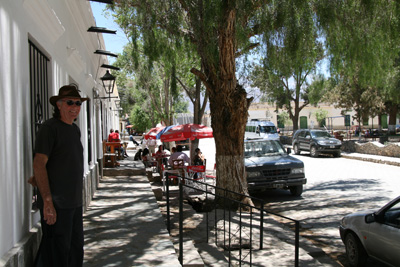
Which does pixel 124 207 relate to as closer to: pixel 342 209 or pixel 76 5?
pixel 76 5

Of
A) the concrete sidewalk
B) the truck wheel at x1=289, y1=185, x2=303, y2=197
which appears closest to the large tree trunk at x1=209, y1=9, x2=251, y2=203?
the concrete sidewalk

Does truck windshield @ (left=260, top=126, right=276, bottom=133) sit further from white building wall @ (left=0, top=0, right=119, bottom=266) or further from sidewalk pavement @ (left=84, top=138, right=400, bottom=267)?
white building wall @ (left=0, top=0, right=119, bottom=266)

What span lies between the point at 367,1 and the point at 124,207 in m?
6.06

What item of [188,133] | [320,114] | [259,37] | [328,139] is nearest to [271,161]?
[188,133]

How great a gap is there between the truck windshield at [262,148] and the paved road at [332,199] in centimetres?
128

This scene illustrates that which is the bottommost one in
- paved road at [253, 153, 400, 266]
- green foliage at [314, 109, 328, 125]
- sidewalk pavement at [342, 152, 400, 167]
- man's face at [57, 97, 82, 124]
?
paved road at [253, 153, 400, 266]

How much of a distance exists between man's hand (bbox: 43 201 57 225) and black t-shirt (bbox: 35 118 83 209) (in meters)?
0.12

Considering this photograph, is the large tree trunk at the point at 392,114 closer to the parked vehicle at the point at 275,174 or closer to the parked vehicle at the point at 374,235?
the parked vehicle at the point at 275,174

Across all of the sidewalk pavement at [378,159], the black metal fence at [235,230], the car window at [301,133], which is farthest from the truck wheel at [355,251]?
the car window at [301,133]

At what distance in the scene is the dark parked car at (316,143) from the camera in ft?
75.4

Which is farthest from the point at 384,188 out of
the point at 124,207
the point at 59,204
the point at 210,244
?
the point at 59,204

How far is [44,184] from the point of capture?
3.20 meters

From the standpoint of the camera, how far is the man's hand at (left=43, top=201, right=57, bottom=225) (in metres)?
3.18

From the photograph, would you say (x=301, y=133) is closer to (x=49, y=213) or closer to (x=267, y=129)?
(x=267, y=129)
